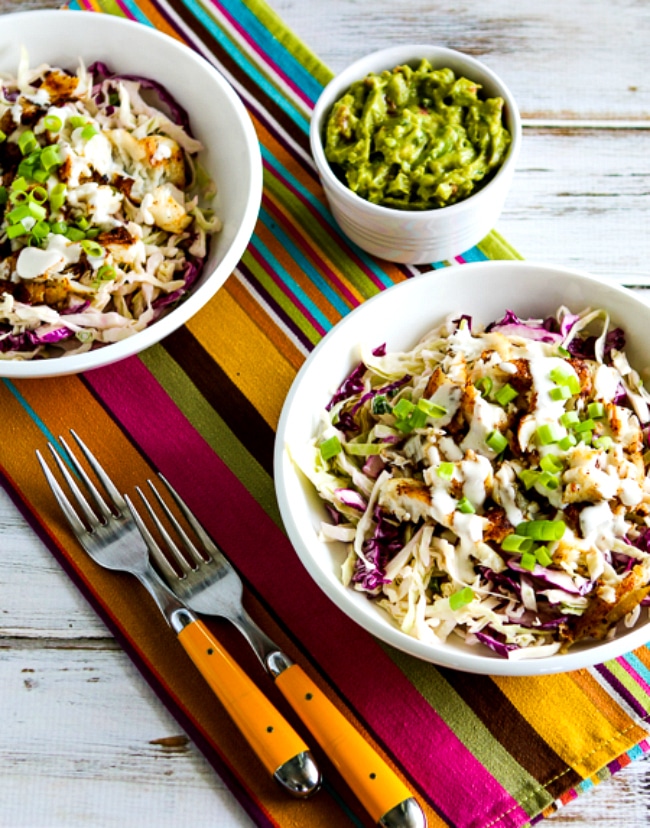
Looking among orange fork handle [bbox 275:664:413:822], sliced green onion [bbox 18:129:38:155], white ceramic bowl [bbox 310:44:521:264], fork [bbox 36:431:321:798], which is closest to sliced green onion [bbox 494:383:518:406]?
white ceramic bowl [bbox 310:44:521:264]

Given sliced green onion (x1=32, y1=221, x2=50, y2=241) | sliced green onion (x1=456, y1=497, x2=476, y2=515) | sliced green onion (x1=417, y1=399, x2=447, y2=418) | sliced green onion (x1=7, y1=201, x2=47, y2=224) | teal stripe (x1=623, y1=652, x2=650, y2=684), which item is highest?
sliced green onion (x1=7, y1=201, x2=47, y2=224)

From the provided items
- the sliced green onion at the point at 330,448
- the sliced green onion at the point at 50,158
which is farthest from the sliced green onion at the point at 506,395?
the sliced green onion at the point at 50,158

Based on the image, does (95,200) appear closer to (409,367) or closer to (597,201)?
(409,367)

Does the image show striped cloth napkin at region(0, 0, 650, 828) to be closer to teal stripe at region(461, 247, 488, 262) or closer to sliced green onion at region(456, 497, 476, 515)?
teal stripe at region(461, 247, 488, 262)

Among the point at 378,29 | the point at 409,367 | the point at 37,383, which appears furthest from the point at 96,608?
the point at 378,29

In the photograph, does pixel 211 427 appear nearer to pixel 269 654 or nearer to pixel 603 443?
pixel 269 654

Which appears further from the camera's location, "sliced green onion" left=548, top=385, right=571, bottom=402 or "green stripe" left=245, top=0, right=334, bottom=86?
"green stripe" left=245, top=0, right=334, bottom=86
